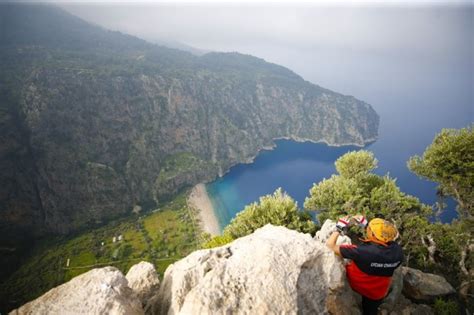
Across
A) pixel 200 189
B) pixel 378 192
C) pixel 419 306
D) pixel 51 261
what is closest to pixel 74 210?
pixel 51 261

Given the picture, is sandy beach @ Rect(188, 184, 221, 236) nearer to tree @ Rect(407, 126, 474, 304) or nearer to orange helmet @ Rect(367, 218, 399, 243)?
tree @ Rect(407, 126, 474, 304)

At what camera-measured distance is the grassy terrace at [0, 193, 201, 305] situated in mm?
89562

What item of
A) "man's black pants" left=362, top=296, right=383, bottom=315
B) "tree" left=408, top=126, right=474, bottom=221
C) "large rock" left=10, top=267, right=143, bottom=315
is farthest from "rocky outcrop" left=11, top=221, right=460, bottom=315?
"tree" left=408, top=126, right=474, bottom=221

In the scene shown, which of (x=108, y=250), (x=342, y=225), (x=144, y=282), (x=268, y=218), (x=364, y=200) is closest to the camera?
(x=342, y=225)

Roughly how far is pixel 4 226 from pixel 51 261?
114 ft

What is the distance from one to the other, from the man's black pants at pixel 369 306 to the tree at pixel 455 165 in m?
22.4

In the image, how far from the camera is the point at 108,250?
104 meters

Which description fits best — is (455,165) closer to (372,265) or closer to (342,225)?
(342,225)

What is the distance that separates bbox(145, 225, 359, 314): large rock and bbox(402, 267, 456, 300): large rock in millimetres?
6563

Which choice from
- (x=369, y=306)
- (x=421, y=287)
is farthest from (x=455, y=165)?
(x=369, y=306)

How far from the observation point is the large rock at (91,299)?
8078 mm

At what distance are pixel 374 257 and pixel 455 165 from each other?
86.1 feet

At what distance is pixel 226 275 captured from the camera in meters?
8.61

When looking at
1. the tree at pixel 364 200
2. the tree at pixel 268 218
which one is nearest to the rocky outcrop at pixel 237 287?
the tree at pixel 268 218
